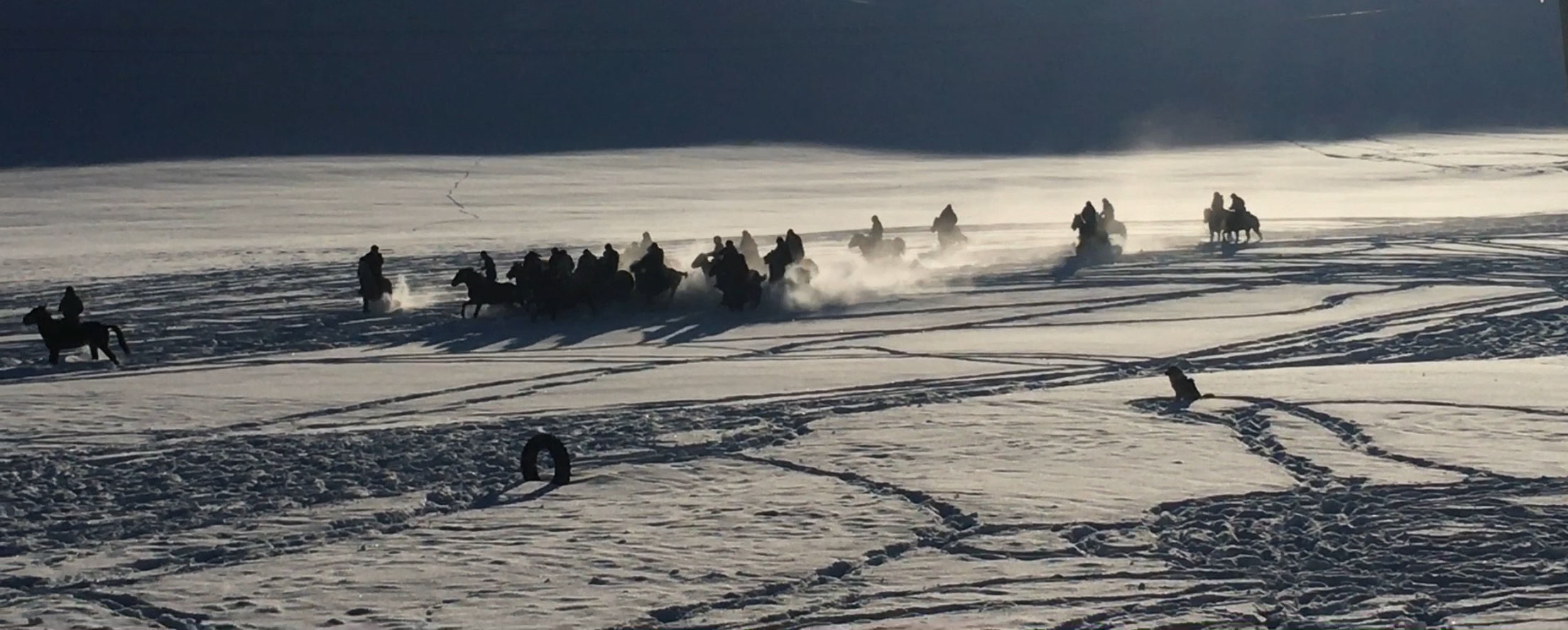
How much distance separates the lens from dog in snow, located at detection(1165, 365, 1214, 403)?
1098cm

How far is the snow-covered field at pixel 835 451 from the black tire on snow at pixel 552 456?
0.08 m

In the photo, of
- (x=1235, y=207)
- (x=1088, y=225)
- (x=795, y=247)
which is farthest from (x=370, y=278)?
(x=1235, y=207)

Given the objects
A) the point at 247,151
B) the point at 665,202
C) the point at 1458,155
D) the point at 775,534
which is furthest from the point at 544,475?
the point at 247,151

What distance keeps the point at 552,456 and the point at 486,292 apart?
8.21m

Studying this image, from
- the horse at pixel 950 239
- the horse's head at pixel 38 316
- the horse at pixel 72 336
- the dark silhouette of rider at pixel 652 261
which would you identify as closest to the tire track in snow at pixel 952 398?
the dark silhouette of rider at pixel 652 261

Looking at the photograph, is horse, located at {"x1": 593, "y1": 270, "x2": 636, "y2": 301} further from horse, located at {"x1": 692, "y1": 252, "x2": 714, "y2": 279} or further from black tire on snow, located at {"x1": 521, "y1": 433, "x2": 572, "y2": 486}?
black tire on snow, located at {"x1": 521, "y1": 433, "x2": 572, "y2": 486}

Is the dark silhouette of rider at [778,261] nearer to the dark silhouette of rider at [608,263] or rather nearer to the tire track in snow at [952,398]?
the dark silhouette of rider at [608,263]

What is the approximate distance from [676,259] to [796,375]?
340 inches

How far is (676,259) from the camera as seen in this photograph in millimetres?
21312

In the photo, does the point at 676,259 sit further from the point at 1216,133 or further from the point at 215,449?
the point at 1216,133

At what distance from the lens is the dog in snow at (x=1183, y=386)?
10977 mm

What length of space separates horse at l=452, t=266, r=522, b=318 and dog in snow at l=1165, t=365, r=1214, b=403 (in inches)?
310

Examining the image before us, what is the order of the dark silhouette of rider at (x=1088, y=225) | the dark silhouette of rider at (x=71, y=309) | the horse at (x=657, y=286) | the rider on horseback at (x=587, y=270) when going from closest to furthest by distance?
the dark silhouette of rider at (x=71, y=309) < the rider on horseback at (x=587, y=270) < the horse at (x=657, y=286) < the dark silhouette of rider at (x=1088, y=225)

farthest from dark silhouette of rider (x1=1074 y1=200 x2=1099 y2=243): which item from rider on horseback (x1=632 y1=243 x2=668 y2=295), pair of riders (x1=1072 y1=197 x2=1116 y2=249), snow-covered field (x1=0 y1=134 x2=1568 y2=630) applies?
rider on horseback (x1=632 y1=243 x2=668 y2=295)
